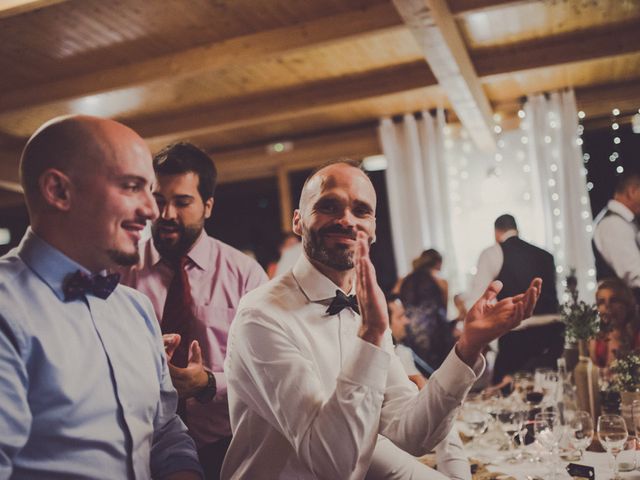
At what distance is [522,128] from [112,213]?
6292mm

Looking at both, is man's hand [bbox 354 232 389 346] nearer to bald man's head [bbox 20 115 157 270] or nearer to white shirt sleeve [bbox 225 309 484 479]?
white shirt sleeve [bbox 225 309 484 479]

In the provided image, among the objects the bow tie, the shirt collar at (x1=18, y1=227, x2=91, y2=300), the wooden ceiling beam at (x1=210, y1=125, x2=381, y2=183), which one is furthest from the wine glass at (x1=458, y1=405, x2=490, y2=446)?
the wooden ceiling beam at (x1=210, y1=125, x2=381, y2=183)

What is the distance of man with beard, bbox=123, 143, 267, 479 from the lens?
2096 mm

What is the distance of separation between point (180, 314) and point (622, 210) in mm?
3991

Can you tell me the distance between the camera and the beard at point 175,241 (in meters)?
2.18

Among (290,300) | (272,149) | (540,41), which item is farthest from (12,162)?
Answer: (290,300)

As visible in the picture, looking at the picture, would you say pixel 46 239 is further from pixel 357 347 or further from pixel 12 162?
pixel 12 162

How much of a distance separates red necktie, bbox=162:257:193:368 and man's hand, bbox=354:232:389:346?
0.89 meters

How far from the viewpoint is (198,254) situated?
2252 mm

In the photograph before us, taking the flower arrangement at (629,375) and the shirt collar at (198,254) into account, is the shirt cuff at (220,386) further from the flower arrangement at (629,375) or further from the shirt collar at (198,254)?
the flower arrangement at (629,375)

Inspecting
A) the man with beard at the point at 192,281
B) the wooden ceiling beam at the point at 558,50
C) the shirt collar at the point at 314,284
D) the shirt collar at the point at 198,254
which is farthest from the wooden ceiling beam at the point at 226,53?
the shirt collar at the point at 314,284

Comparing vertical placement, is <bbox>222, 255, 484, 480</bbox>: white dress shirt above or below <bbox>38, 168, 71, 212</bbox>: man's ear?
below

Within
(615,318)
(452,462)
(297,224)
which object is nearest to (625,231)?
(615,318)

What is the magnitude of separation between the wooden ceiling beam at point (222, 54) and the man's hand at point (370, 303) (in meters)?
2.98
